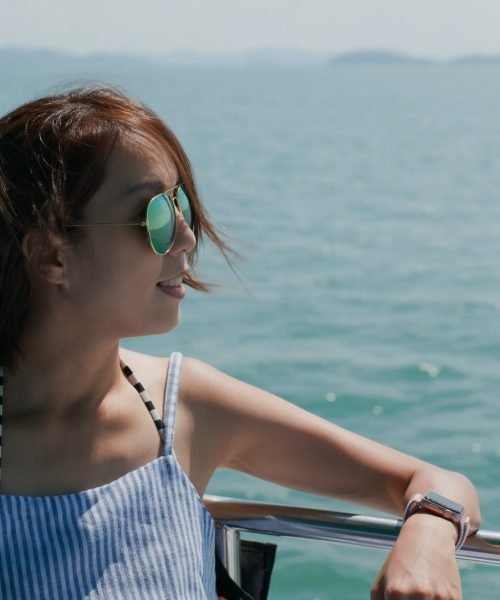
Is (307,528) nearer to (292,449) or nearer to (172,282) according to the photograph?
(292,449)

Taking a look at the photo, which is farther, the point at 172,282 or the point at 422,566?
the point at 172,282

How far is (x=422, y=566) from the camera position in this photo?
1.44 metres

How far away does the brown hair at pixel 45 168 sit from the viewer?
4.91 ft

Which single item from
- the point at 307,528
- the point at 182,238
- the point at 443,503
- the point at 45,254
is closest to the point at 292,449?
the point at 307,528

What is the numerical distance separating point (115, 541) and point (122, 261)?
15.0 inches

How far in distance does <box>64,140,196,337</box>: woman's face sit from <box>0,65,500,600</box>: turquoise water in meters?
0.33

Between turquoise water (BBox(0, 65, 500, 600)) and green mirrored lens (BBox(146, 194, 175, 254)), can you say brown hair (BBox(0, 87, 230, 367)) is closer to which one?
green mirrored lens (BBox(146, 194, 175, 254))

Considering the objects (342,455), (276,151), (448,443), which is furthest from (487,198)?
(342,455)

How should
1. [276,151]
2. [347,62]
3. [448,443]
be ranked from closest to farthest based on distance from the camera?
[448,443] < [276,151] < [347,62]

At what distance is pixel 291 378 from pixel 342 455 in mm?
5765

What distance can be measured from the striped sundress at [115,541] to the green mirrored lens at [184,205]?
0.32 metres

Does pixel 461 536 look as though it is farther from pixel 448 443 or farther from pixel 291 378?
pixel 291 378

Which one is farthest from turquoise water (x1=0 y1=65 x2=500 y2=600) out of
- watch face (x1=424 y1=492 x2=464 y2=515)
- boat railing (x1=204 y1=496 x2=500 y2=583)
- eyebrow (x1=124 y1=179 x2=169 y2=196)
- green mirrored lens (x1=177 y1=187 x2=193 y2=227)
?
watch face (x1=424 y1=492 x2=464 y2=515)

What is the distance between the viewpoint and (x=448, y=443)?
6.24m
